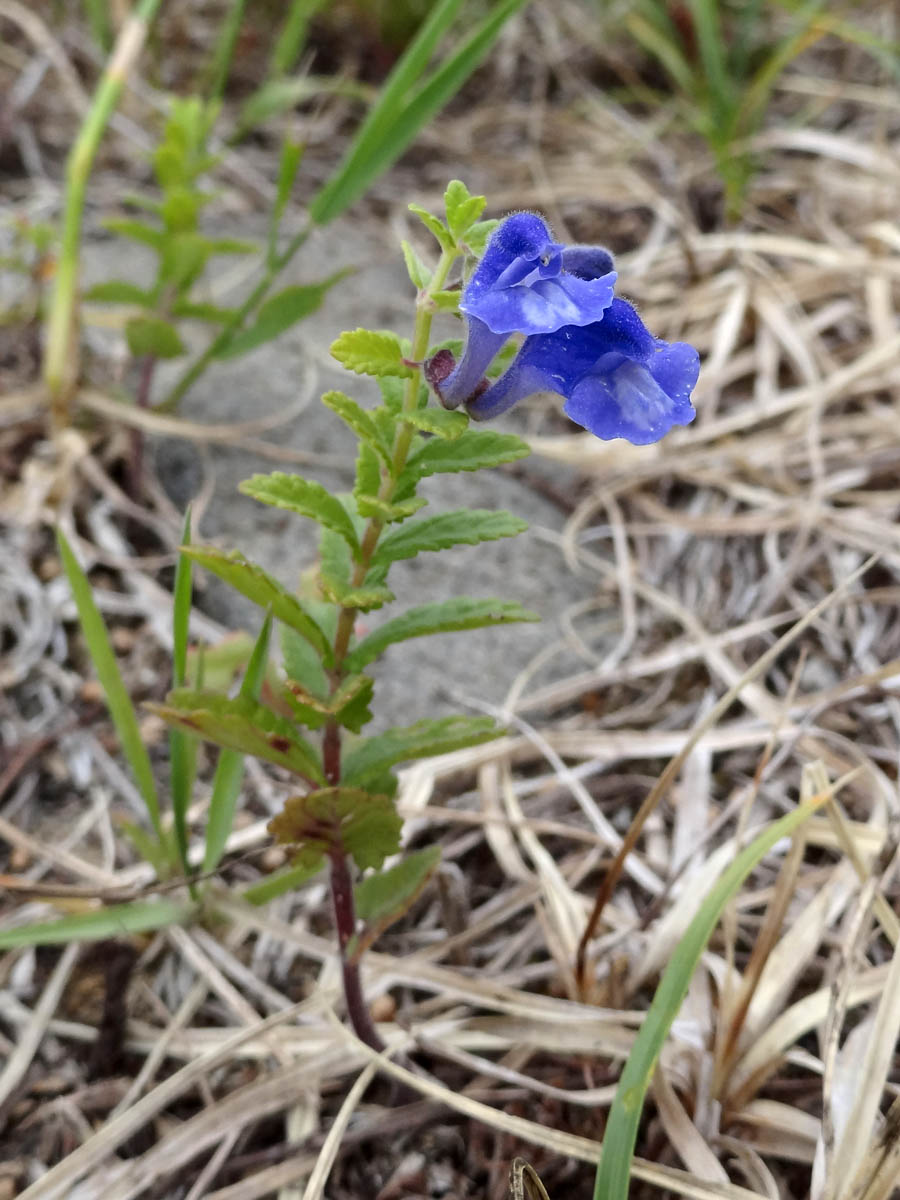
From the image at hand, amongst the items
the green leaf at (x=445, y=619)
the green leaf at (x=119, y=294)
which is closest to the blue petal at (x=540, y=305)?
the green leaf at (x=445, y=619)

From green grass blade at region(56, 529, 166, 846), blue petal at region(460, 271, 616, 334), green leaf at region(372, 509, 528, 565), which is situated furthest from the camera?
green grass blade at region(56, 529, 166, 846)

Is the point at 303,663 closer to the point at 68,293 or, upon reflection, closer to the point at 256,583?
the point at 256,583

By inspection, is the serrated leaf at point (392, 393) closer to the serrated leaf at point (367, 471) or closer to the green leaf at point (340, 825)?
the serrated leaf at point (367, 471)

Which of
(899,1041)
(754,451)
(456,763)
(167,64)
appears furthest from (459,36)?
(899,1041)

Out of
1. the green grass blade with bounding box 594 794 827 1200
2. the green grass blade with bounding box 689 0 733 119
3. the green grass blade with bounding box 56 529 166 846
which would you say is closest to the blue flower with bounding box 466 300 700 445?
the green grass blade with bounding box 594 794 827 1200

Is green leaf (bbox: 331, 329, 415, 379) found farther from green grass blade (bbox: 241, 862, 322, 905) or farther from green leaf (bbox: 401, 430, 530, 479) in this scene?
green grass blade (bbox: 241, 862, 322, 905)

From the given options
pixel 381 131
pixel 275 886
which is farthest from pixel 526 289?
pixel 381 131
